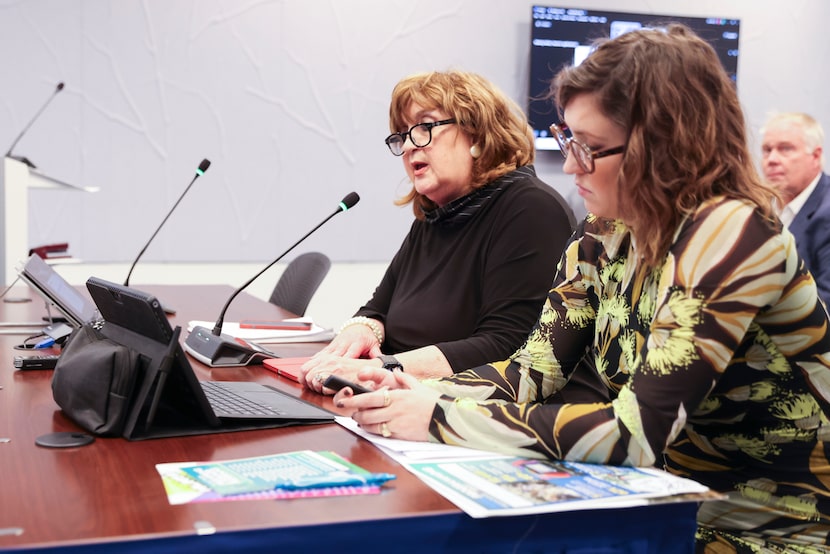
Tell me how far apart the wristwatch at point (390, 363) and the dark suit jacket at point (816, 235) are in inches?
78.4

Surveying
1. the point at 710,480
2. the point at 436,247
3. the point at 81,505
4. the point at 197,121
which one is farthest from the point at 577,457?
the point at 197,121

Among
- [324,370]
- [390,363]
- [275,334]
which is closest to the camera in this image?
[324,370]

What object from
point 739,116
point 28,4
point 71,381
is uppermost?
point 28,4

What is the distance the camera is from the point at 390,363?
1812mm

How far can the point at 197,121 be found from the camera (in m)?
4.87

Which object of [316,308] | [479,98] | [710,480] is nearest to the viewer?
[710,480]

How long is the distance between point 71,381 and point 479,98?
1.24 meters

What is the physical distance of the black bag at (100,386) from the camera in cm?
128

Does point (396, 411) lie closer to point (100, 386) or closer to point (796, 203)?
point (100, 386)

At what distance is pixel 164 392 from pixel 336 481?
0.37 metres

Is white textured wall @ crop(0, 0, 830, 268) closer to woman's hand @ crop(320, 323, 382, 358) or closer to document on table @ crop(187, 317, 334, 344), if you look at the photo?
document on table @ crop(187, 317, 334, 344)

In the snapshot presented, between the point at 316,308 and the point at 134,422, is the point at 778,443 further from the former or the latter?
the point at 316,308

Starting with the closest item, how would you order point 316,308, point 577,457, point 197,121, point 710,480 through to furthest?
1. point 577,457
2. point 710,480
3. point 197,121
4. point 316,308

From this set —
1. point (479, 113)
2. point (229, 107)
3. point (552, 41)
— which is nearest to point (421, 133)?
point (479, 113)
